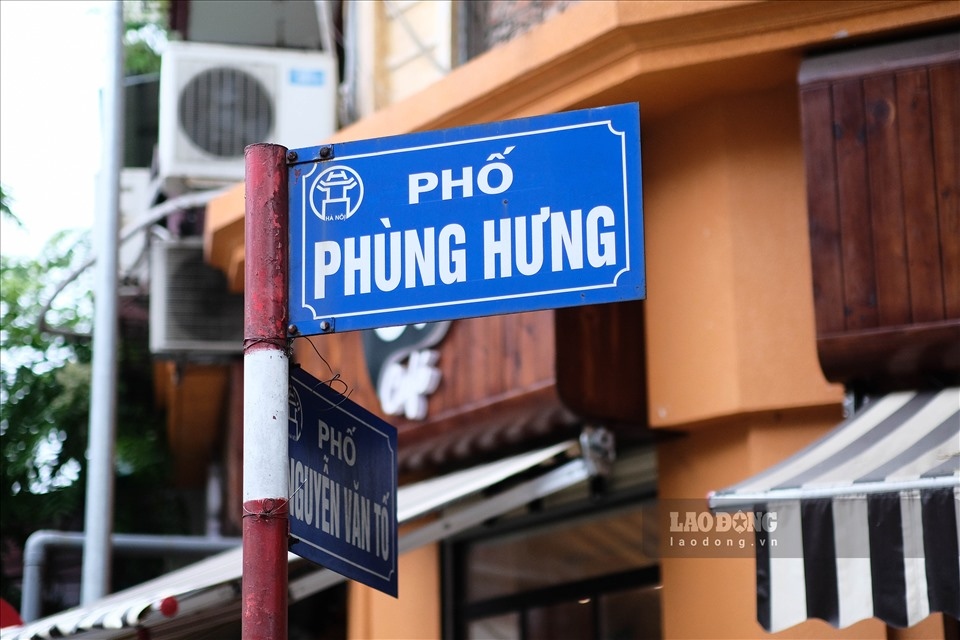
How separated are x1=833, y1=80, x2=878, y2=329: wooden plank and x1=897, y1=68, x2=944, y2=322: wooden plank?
0.57 ft

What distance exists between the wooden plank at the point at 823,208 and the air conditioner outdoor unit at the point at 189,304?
5.58m

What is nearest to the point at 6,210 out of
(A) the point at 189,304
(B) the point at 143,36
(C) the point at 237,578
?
(A) the point at 189,304

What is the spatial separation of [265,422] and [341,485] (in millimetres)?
359

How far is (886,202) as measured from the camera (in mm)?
6105

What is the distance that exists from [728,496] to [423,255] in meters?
2.38

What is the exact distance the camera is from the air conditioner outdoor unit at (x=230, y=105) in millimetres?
10055

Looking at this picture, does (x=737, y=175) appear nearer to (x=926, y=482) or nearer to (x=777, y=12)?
(x=777, y=12)

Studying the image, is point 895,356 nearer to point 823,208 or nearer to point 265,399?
point 823,208

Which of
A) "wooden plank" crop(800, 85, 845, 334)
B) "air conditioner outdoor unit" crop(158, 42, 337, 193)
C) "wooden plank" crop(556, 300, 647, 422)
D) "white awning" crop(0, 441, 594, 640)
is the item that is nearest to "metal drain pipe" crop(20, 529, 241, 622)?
"white awning" crop(0, 441, 594, 640)

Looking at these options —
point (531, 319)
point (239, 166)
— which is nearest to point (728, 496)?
point (531, 319)

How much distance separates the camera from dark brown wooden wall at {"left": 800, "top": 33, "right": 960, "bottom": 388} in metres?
5.96

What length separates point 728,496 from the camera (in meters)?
5.31

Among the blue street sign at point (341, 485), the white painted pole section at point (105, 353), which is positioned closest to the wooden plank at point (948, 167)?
the blue street sign at point (341, 485)

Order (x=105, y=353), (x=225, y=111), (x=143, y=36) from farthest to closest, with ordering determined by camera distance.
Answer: (x=143, y=36) < (x=225, y=111) < (x=105, y=353)
